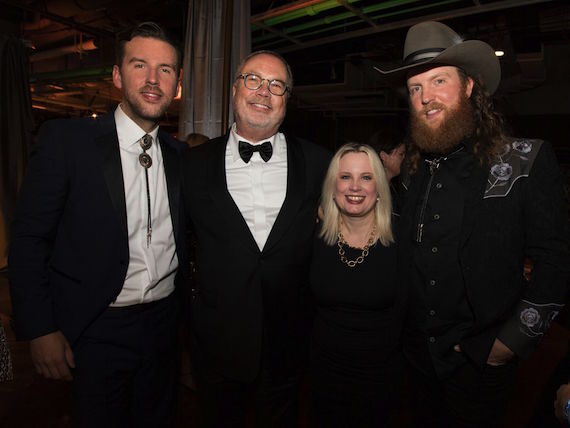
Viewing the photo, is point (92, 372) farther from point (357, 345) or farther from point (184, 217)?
point (357, 345)

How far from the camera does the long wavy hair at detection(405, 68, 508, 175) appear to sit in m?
1.70

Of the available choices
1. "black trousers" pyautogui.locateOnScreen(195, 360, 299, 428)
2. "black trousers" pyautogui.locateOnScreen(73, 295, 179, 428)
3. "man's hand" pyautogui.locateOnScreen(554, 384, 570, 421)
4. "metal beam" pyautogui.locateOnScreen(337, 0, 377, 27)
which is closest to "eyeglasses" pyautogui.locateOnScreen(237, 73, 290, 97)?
"black trousers" pyautogui.locateOnScreen(73, 295, 179, 428)

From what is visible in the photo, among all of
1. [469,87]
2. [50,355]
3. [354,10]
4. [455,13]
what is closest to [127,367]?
[50,355]

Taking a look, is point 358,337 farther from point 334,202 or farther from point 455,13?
point 455,13

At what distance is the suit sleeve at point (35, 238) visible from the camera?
1487mm

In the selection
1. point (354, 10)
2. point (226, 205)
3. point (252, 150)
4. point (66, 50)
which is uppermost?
point (66, 50)

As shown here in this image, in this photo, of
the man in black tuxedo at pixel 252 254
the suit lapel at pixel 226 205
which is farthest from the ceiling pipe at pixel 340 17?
the suit lapel at pixel 226 205

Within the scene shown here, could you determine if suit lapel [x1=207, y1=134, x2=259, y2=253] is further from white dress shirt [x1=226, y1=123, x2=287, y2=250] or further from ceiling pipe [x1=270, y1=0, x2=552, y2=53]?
ceiling pipe [x1=270, y1=0, x2=552, y2=53]

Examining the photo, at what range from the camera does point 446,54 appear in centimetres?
171

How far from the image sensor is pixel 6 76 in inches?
203

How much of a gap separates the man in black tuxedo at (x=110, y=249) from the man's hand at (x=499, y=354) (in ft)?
4.63

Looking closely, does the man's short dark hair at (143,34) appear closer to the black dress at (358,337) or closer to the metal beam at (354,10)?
the black dress at (358,337)

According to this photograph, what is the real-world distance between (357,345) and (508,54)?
668 centimetres

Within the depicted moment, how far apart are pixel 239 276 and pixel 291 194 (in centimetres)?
46
